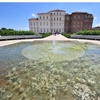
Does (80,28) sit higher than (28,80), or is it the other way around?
(80,28)

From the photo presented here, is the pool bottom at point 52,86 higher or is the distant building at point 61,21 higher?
the distant building at point 61,21

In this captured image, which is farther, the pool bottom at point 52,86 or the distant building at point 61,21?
the distant building at point 61,21

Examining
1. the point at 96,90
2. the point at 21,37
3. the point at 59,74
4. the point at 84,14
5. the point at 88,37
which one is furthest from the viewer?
the point at 84,14

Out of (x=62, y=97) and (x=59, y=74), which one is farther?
(x=59, y=74)

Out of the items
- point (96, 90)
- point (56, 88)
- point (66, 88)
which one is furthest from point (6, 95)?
point (96, 90)

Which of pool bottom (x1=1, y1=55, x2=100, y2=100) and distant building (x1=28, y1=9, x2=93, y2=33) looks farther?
distant building (x1=28, y1=9, x2=93, y2=33)

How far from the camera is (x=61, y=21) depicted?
124 feet

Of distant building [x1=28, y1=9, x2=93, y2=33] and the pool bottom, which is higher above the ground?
distant building [x1=28, y1=9, x2=93, y2=33]

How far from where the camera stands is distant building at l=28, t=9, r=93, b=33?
36188mm

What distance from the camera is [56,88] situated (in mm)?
2109

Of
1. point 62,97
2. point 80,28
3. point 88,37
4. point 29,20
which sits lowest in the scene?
point 62,97

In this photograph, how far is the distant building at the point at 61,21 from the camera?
3619cm

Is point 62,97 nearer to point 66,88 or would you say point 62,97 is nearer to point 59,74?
point 66,88

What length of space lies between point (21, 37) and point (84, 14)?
3372 cm
